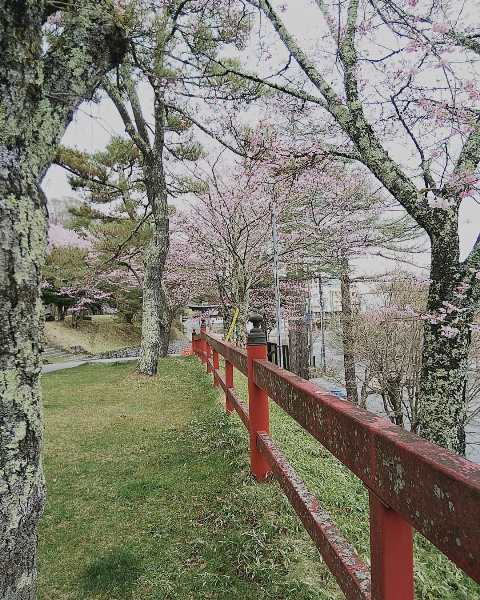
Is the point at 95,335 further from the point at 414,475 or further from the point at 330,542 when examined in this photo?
the point at 414,475

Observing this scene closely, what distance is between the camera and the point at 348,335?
1373 centimetres

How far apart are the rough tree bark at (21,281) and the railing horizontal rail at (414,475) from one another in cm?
115

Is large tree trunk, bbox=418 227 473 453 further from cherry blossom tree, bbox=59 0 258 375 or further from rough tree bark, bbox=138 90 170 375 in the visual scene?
rough tree bark, bbox=138 90 170 375

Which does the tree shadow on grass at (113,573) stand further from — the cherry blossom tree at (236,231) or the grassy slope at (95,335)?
the grassy slope at (95,335)

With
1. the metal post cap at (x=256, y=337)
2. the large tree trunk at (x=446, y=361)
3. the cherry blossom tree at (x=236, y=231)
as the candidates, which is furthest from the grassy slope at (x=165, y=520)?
the cherry blossom tree at (x=236, y=231)

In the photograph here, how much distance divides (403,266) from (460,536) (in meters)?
15.1

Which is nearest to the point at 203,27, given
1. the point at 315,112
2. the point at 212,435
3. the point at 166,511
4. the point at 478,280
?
the point at 315,112

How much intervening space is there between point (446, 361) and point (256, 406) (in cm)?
266

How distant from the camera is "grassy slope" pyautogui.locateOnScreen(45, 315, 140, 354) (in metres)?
21.0

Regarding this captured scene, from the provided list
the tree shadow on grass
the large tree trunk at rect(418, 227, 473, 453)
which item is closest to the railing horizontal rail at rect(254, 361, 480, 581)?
the tree shadow on grass

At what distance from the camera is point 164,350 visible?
15023mm

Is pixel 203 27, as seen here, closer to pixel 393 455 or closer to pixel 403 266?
pixel 393 455

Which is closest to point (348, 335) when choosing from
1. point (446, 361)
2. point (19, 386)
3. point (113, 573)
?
point (446, 361)

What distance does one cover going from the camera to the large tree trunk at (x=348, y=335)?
44.4 ft
